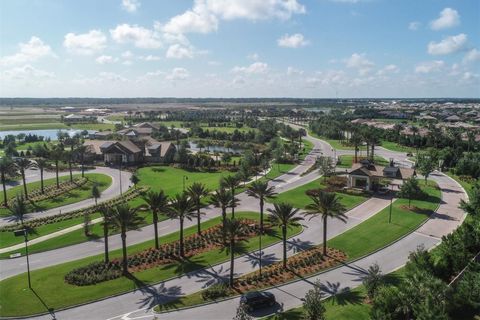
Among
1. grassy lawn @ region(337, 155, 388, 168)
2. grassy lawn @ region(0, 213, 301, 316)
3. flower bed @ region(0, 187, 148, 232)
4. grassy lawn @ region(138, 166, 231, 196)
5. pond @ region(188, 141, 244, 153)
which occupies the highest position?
pond @ region(188, 141, 244, 153)

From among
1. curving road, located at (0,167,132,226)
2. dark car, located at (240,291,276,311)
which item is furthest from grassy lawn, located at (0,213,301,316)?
curving road, located at (0,167,132,226)

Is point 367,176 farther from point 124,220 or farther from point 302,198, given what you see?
point 124,220

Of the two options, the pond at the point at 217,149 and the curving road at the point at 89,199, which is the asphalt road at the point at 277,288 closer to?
the curving road at the point at 89,199

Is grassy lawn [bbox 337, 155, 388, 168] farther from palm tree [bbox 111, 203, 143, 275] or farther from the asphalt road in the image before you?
palm tree [bbox 111, 203, 143, 275]

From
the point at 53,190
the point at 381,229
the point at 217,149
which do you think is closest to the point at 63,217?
the point at 53,190

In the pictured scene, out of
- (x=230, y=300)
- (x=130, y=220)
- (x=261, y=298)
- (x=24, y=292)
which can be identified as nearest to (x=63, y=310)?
(x=24, y=292)

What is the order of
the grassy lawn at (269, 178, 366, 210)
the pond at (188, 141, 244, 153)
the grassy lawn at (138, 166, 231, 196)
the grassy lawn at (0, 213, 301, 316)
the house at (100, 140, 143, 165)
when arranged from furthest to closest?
the pond at (188, 141, 244, 153)
the house at (100, 140, 143, 165)
the grassy lawn at (138, 166, 231, 196)
the grassy lawn at (269, 178, 366, 210)
the grassy lawn at (0, 213, 301, 316)

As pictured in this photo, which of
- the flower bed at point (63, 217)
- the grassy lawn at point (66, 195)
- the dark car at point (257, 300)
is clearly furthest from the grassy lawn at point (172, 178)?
the dark car at point (257, 300)
